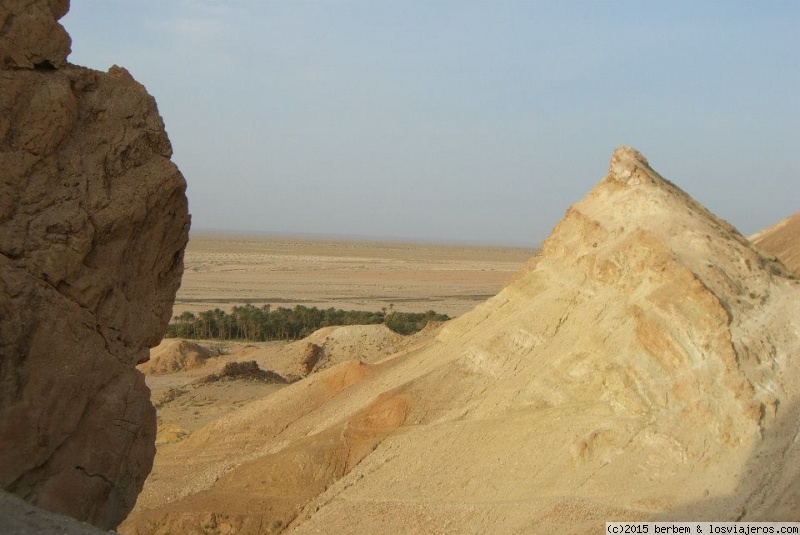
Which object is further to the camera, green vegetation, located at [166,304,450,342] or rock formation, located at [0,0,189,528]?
green vegetation, located at [166,304,450,342]

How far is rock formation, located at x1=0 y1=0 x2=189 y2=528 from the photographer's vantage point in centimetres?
641

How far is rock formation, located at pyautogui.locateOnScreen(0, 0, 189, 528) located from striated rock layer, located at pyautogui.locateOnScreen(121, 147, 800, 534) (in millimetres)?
6020

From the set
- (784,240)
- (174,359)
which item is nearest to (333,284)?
(174,359)

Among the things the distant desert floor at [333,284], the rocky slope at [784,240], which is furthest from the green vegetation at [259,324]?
the rocky slope at [784,240]

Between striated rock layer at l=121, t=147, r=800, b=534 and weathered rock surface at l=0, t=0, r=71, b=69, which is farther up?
weathered rock surface at l=0, t=0, r=71, b=69

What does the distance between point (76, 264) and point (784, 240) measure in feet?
69.0

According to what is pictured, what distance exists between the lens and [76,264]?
6902mm

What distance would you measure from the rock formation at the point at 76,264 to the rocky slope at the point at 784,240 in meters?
17.4

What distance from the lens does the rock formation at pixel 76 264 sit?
21.0ft

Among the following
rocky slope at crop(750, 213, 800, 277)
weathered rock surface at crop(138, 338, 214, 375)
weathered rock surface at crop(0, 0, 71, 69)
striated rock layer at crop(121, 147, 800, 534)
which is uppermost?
weathered rock surface at crop(0, 0, 71, 69)

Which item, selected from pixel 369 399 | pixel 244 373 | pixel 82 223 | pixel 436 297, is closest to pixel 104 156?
pixel 82 223

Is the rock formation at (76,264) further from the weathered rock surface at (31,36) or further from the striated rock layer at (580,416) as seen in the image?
the striated rock layer at (580,416)

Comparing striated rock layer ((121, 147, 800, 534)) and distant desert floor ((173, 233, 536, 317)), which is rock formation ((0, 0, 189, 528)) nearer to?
striated rock layer ((121, 147, 800, 534))

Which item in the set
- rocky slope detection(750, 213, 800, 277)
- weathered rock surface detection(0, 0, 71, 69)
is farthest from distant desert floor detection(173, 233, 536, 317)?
weathered rock surface detection(0, 0, 71, 69)
